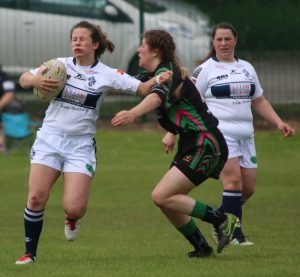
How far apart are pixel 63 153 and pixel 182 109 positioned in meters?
1.01

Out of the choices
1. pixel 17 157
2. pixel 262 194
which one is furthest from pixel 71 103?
pixel 17 157

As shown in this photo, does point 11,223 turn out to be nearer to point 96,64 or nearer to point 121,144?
point 96,64

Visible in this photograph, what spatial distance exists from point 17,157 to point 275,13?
241 inches

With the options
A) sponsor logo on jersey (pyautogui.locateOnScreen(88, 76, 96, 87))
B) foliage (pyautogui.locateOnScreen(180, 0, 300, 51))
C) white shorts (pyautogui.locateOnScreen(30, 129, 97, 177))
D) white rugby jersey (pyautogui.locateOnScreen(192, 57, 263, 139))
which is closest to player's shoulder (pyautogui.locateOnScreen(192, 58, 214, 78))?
white rugby jersey (pyautogui.locateOnScreen(192, 57, 263, 139))

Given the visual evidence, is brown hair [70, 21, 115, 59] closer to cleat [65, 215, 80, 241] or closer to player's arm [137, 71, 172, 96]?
player's arm [137, 71, 172, 96]

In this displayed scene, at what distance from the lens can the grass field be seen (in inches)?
325

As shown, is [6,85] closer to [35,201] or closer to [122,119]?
[35,201]

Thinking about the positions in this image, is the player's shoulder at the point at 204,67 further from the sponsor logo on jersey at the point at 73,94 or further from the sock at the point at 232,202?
the sponsor logo on jersey at the point at 73,94

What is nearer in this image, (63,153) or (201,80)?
(63,153)

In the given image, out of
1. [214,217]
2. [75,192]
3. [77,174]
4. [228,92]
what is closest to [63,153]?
[77,174]

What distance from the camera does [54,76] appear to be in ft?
27.9

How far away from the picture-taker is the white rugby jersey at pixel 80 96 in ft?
28.5

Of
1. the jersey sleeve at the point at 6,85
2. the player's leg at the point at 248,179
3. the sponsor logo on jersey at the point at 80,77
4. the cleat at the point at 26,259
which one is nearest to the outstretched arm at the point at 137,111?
the sponsor logo on jersey at the point at 80,77

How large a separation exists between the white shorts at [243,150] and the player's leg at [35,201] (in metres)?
1.87
